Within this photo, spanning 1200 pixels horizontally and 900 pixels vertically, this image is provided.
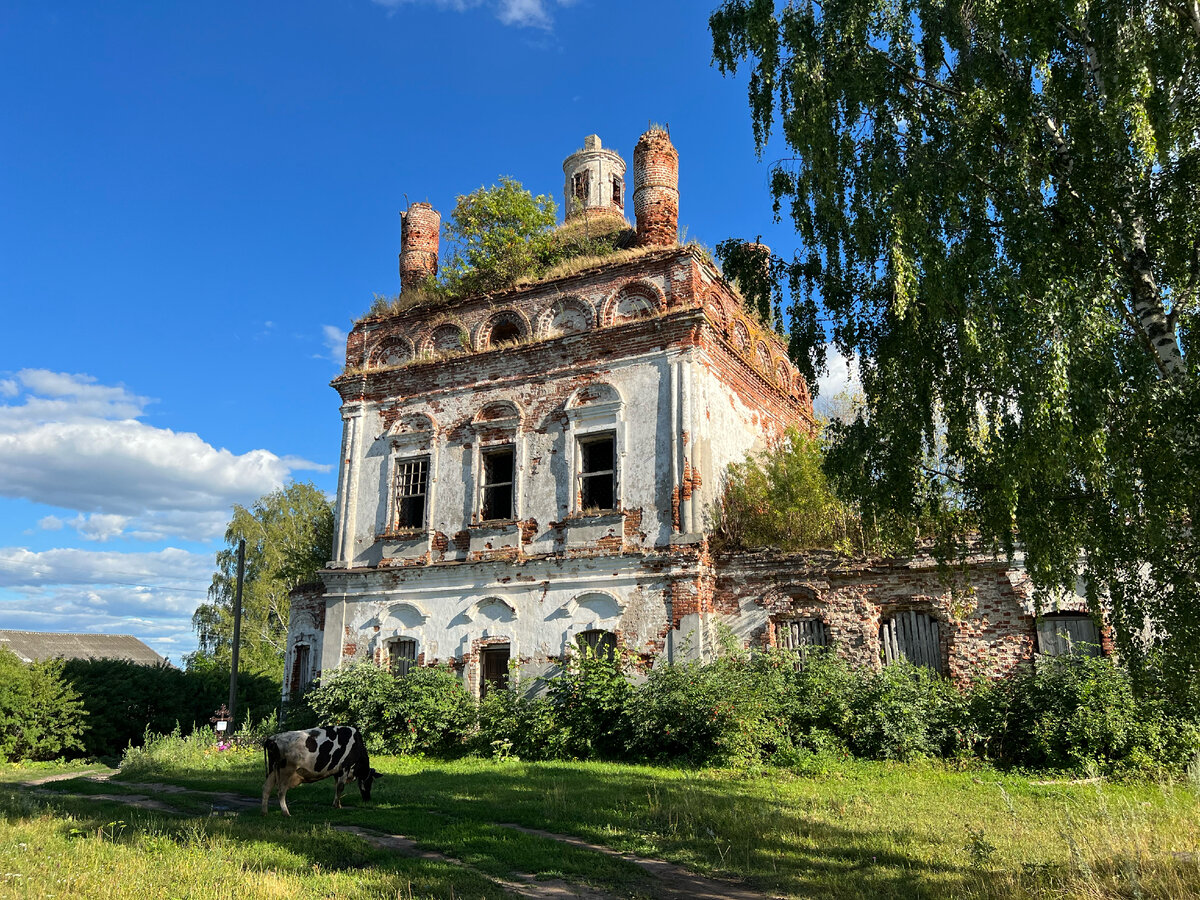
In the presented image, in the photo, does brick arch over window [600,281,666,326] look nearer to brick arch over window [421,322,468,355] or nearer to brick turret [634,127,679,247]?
brick turret [634,127,679,247]

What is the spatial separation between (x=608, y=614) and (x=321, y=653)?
745 cm

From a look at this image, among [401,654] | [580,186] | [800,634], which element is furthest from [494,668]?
[580,186]

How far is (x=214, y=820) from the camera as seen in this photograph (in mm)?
8844

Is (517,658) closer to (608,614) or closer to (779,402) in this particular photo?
(608,614)

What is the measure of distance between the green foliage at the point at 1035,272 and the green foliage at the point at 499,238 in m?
11.7

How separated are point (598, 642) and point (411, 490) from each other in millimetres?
5979

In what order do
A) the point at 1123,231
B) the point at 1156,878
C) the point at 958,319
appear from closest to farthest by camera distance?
the point at 1156,878 < the point at 1123,231 < the point at 958,319

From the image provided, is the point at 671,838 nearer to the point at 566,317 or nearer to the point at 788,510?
the point at 788,510

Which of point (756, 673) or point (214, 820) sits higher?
point (756, 673)

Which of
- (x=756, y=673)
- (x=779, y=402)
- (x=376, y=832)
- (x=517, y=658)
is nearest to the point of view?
(x=376, y=832)

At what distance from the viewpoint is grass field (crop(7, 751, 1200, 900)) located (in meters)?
6.17

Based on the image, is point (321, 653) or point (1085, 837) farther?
point (321, 653)

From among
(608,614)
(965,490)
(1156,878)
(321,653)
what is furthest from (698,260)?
(1156,878)

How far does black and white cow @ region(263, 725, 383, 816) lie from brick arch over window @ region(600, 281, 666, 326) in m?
9.94
